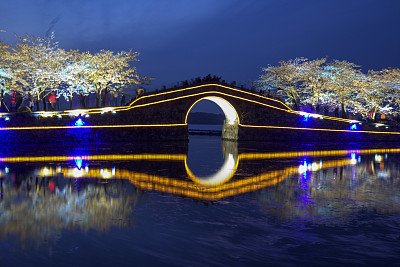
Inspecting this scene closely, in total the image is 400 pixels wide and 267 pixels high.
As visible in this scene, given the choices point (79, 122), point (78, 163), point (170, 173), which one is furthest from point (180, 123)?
point (170, 173)

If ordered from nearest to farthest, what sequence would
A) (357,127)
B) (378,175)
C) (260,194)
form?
(260,194)
(378,175)
(357,127)

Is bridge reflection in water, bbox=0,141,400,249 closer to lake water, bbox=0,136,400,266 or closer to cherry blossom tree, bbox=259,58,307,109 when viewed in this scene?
lake water, bbox=0,136,400,266

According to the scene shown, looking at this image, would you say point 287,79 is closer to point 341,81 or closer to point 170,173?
point 341,81

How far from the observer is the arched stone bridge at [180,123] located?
29.8 metres

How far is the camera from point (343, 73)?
4700cm

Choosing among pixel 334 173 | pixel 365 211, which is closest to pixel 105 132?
pixel 334 173

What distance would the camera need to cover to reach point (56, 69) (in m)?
38.4

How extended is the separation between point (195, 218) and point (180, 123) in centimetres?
2757

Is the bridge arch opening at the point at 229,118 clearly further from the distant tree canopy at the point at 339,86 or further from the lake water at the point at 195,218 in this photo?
the lake water at the point at 195,218

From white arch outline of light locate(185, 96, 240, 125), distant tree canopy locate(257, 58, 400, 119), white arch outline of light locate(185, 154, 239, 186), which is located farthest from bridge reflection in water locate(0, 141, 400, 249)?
distant tree canopy locate(257, 58, 400, 119)

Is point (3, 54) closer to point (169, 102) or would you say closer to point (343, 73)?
point (169, 102)

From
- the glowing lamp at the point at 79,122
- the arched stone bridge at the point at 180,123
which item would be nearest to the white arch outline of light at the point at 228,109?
the arched stone bridge at the point at 180,123

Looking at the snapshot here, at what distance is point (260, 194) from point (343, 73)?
42129mm

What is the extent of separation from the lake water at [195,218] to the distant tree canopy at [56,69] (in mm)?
27171
